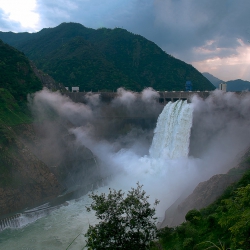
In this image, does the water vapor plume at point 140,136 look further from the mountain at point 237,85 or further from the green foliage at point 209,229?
the mountain at point 237,85

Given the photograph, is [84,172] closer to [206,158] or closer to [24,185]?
[24,185]

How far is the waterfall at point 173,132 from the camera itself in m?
33.0

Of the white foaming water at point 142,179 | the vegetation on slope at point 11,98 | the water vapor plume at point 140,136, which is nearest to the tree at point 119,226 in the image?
the white foaming water at point 142,179

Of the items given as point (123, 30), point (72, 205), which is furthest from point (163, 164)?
point (123, 30)

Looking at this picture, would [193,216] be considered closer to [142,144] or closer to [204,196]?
[204,196]

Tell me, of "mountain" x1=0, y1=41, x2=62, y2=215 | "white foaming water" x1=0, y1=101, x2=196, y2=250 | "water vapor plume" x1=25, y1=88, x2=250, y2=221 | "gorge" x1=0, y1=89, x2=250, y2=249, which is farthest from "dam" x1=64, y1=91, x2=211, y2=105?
"mountain" x1=0, y1=41, x2=62, y2=215

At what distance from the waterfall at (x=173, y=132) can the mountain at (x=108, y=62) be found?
25.9m

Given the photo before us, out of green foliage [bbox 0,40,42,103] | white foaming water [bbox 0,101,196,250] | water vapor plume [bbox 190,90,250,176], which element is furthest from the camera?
green foliage [bbox 0,40,42,103]

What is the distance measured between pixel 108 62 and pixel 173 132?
132 ft

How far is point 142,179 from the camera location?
2991 cm

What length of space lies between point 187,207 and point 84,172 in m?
14.8

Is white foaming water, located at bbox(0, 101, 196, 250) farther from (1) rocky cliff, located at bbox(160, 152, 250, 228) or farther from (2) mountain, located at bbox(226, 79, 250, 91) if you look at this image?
(2) mountain, located at bbox(226, 79, 250, 91)

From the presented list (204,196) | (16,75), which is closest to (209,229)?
(204,196)

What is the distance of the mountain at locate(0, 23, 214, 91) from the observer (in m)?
63.7
